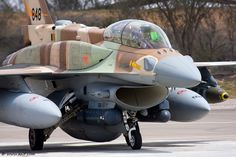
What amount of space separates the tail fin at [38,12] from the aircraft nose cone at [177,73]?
16.2 feet

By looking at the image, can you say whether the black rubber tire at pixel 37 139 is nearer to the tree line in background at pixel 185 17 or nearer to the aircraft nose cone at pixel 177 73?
the aircraft nose cone at pixel 177 73

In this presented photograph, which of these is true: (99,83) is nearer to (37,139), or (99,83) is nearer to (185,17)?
(37,139)

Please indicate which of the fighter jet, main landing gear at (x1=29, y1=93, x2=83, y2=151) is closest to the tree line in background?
the fighter jet

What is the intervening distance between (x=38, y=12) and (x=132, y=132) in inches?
191

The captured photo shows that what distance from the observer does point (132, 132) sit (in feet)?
56.7

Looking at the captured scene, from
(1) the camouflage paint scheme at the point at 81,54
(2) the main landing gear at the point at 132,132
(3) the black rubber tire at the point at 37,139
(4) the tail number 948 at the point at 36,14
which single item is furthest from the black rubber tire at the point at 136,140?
(4) the tail number 948 at the point at 36,14

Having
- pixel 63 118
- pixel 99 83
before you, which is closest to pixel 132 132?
pixel 99 83

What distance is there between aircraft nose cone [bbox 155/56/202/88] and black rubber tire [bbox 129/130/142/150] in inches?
57.5

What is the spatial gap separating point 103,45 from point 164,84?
6.44 ft

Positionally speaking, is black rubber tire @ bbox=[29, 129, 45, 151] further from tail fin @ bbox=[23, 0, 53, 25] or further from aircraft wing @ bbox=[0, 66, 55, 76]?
tail fin @ bbox=[23, 0, 53, 25]

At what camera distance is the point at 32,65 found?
18.7m

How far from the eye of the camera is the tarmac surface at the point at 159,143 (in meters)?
16.8

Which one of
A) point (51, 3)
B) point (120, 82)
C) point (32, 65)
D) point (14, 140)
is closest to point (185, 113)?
point (120, 82)

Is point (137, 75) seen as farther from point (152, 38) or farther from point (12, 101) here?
point (12, 101)
